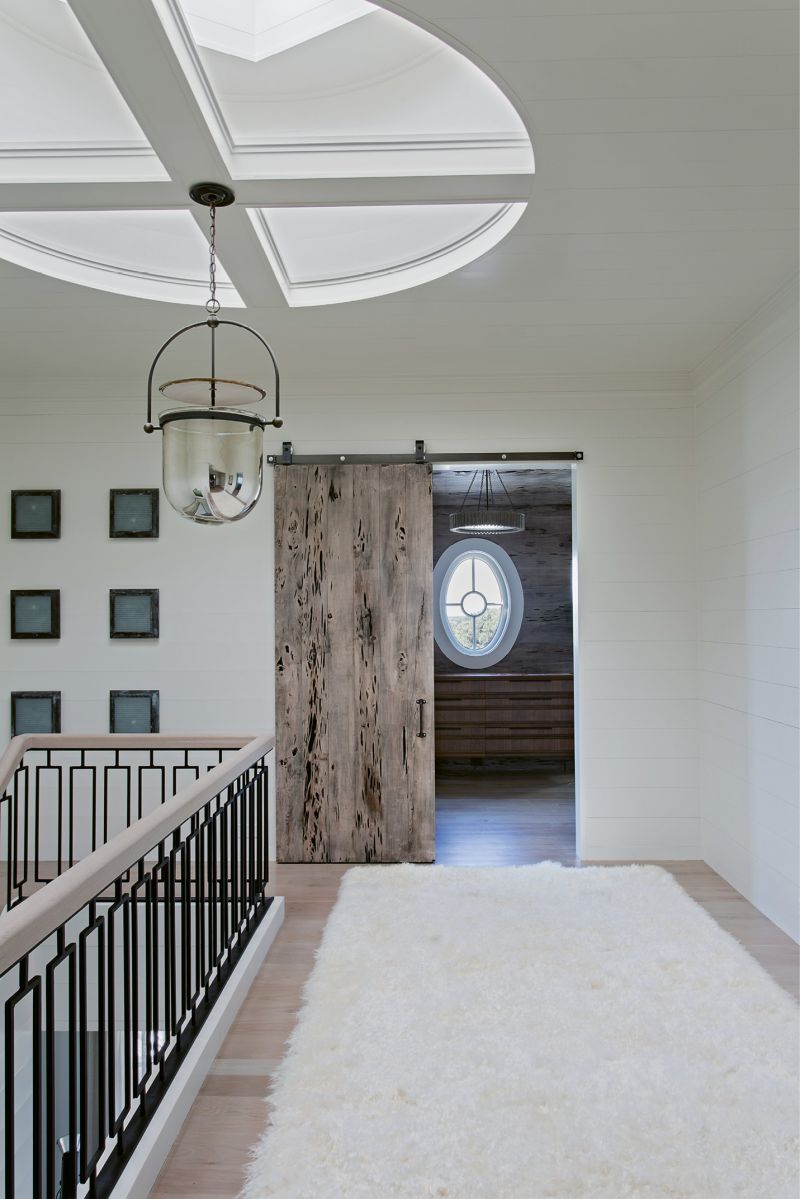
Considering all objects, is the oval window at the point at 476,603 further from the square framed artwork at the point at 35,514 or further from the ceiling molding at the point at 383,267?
the ceiling molding at the point at 383,267

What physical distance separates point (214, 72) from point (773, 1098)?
3.21 meters

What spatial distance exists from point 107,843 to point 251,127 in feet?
6.79

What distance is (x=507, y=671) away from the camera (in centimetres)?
825

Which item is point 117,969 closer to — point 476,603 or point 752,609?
point 752,609

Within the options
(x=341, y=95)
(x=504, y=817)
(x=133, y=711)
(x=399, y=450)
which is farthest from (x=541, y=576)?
(x=341, y=95)

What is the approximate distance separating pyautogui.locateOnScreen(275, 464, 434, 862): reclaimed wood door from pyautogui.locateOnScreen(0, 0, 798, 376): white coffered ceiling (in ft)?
3.54

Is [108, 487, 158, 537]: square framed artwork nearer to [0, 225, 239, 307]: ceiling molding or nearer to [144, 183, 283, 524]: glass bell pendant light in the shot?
[0, 225, 239, 307]: ceiling molding

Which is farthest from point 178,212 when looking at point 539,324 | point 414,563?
point 414,563

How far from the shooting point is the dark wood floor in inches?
190

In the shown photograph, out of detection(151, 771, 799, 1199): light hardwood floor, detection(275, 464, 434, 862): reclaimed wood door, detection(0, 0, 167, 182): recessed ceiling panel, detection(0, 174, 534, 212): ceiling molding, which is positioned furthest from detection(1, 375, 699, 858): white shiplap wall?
detection(0, 0, 167, 182): recessed ceiling panel

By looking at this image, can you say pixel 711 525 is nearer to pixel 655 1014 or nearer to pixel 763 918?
pixel 763 918

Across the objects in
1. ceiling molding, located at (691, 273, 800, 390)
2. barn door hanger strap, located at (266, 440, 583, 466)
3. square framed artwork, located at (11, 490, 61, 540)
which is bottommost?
square framed artwork, located at (11, 490, 61, 540)

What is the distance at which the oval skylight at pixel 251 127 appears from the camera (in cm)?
216

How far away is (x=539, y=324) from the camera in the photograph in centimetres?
392
